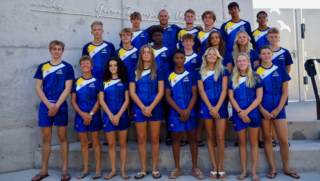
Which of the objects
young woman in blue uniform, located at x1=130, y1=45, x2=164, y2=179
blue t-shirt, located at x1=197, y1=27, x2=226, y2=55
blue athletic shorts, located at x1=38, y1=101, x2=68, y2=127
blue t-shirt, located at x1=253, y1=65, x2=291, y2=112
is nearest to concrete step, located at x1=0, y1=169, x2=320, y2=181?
young woman in blue uniform, located at x1=130, y1=45, x2=164, y2=179

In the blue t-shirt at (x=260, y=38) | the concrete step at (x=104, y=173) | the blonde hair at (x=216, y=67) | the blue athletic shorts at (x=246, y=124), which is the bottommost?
the concrete step at (x=104, y=173)

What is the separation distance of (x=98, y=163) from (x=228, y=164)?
1.90 m

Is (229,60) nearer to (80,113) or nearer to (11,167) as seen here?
(80,113)

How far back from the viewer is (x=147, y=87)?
3.54m

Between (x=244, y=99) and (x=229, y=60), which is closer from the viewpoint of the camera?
(x=244, y=99)

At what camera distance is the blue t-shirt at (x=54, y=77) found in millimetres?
3727

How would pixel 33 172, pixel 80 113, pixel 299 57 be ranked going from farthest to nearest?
pixel 299 57, pixel 33 172, pixel 80 113

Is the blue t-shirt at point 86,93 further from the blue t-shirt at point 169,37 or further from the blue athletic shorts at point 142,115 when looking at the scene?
the blue t-shirt at point 169,37

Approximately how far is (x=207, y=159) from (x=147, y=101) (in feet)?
4.18

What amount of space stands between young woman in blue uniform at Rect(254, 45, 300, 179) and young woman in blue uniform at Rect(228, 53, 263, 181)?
5.6 inches

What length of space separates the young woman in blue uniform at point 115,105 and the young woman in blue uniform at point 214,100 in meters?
1.07

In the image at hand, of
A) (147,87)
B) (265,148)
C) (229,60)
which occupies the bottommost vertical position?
(265,148)

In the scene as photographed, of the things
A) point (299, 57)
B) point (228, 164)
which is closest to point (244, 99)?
point (228, 164)

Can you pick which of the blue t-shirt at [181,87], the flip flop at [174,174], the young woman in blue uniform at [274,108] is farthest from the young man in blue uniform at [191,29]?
the flip flop at [174,174]
